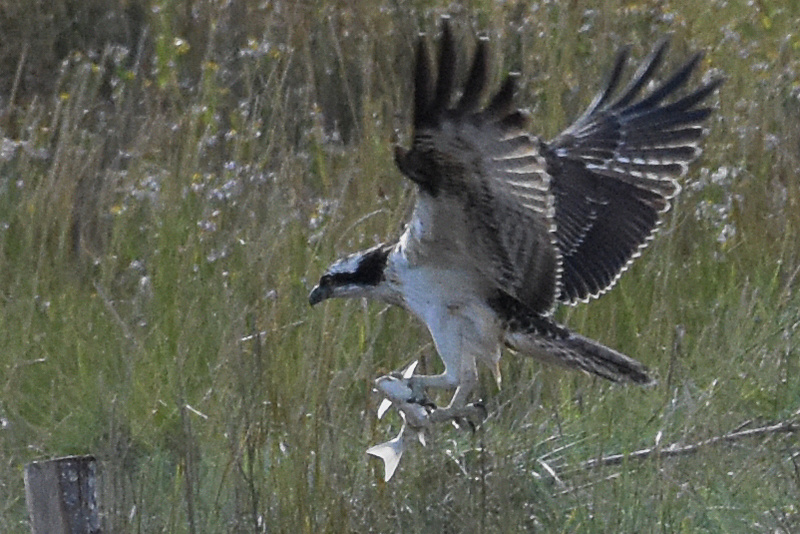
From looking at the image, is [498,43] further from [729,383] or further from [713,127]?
[729,383]

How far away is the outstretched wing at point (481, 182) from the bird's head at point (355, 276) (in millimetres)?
205

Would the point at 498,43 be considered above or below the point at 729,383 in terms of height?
above

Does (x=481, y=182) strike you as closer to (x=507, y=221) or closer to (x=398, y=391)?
(x=507, y=221)

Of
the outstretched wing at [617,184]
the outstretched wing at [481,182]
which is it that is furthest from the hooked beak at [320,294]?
the outstretched wing at [617,184]

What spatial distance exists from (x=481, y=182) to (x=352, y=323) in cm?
141

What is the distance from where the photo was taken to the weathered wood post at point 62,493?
135 inches

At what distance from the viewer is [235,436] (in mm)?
3824

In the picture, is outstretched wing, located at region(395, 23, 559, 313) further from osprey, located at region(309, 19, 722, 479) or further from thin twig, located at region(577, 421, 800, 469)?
thin twig, located at region(577, 421, 800, 469)

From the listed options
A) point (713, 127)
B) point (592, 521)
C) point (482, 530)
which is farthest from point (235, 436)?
point (713, 127)

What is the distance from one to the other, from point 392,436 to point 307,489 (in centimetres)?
67

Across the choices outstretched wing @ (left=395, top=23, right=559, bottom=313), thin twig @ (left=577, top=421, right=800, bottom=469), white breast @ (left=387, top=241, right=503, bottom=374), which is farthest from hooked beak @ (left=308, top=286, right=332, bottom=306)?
thin twig @ (left=577, top=421, right=800, bottom=469)

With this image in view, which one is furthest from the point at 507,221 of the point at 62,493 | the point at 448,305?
the point at 62,493

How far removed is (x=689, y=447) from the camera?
398 centimetres

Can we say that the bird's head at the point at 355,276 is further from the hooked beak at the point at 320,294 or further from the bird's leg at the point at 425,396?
the bird's leg at the point at 425,396
